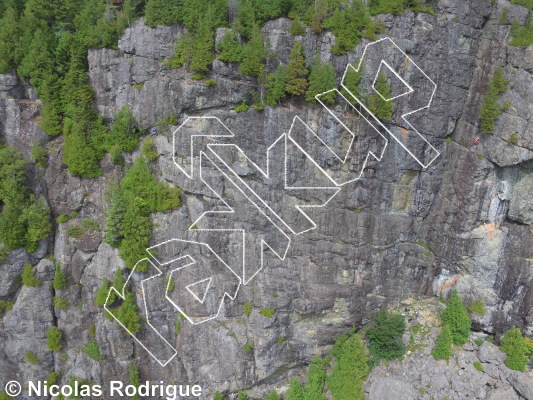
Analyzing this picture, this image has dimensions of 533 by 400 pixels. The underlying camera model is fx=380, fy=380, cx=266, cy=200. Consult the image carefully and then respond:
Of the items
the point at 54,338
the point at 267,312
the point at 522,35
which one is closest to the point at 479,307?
the point at 267,312

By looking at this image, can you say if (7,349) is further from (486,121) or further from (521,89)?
(521,89)

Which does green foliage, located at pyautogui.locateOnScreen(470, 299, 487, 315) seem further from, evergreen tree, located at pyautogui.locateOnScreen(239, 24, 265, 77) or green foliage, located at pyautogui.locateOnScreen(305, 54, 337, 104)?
evergreen tree, located at pyautogui.locateOnScreen(239, 24, 265, 77)

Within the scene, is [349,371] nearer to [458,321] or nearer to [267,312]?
[267,312]

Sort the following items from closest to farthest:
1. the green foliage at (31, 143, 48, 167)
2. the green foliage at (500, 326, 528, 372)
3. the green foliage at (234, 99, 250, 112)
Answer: the green foliage at (234, 99, 250, 112) < the green foliage at (500, 326, 528, 372) < the green foliage at (31, 143, 48, 167)

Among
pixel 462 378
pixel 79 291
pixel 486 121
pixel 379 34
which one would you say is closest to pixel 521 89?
pixel 486 121

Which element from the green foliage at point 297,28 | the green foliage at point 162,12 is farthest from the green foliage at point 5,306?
the green foliage at point 297,28

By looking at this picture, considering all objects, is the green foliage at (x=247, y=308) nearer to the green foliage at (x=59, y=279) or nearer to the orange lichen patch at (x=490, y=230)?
the green foliage at (x=59, y=279)

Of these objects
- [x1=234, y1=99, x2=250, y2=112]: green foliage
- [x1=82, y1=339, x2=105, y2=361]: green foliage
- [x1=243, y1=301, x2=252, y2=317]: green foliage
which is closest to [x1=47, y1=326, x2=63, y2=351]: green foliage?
[x1=82, y1=339, x2=105, y2=361]: green foliage
